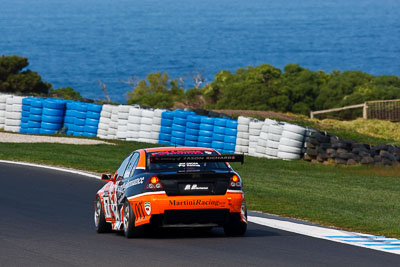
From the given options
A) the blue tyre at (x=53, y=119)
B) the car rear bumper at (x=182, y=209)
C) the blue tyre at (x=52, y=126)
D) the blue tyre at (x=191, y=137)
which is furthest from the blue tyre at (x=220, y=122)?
the car rear bumper at (x=182, y=209)

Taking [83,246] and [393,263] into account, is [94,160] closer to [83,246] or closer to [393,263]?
[83,246]

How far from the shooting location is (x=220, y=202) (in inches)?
468

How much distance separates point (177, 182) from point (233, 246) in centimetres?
118

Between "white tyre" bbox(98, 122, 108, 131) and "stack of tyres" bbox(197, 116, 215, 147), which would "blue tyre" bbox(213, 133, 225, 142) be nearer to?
"stack of tyres" bbox(197, 116, 215, 147)

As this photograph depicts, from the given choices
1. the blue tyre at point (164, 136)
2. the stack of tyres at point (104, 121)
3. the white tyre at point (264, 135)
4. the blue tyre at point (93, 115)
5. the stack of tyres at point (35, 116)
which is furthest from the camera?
the stack of tyres at point (35, 116)

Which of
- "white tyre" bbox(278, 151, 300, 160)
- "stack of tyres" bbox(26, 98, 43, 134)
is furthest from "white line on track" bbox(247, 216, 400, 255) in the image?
"stack of tyres" bbox(26, 98, 43, 134)

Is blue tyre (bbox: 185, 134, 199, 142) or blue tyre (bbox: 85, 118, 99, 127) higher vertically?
blue tyre (bbox: 85, 118, 99, 127)

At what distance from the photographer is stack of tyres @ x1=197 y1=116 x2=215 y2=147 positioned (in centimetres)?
3297

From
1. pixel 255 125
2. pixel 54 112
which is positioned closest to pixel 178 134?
pixel 255 125

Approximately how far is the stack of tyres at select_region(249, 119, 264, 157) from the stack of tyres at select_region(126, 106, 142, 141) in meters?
5.37

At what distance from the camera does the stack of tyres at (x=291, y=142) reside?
3023 cm

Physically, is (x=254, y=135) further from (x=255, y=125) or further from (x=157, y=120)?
(x=157, y=120)

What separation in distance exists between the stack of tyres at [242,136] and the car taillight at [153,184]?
66.4 ft

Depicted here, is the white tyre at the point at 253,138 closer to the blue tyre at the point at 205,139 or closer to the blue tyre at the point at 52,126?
the blue tyre at the point at 205,139
